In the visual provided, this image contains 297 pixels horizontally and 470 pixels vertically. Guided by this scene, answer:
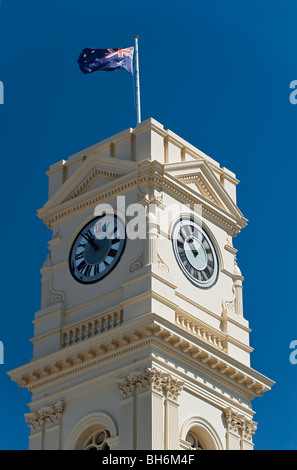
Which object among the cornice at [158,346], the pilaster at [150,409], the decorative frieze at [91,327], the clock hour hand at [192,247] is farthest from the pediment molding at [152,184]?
the pilaster at [150,409]

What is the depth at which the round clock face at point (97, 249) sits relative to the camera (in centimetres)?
7100

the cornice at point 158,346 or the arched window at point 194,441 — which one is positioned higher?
the cornice at point 158,346

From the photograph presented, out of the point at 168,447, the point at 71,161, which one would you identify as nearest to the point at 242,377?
the point at 168,447

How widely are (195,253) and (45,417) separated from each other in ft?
28.8

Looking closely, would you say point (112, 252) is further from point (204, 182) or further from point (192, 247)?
point (204, 182)

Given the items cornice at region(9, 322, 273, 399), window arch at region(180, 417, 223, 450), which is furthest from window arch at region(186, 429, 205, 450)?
cornice at region(9, 322, 273, 399)

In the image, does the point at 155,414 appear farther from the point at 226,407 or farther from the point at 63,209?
the point at 63,209

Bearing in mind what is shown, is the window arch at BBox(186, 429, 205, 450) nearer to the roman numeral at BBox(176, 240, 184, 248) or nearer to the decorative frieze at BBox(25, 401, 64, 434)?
the decorative frieze at BBox(25, 401, 64, 434)

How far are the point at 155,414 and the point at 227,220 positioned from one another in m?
11.4

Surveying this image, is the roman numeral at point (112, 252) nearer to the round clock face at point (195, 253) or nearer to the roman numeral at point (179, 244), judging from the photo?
the round clock face at point (195, 253)

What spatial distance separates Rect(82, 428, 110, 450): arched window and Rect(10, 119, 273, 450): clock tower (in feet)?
0.19

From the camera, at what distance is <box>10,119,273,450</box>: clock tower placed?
2657 inches

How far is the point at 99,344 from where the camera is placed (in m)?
68.4

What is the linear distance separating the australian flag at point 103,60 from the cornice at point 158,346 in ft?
41.7
